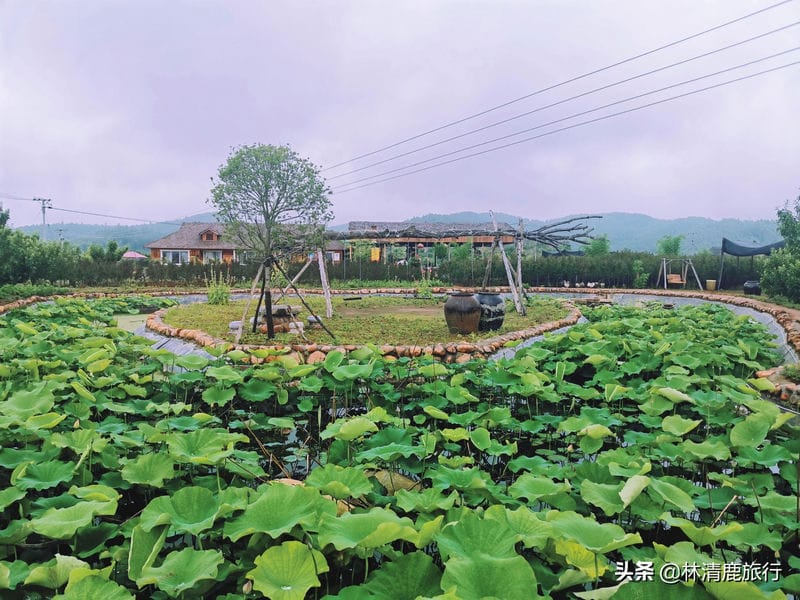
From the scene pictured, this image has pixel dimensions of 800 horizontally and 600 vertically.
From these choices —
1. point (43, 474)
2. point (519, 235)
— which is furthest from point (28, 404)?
point (519, 235)

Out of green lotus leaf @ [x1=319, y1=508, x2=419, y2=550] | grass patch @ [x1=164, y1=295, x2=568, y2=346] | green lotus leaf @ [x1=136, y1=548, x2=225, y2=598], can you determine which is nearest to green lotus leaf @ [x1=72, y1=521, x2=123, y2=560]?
green lotus leaf @ [x1=136, y1=548, x2=225, y2=598]

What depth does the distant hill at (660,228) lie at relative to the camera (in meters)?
85.1

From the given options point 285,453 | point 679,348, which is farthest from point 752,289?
point 285,453

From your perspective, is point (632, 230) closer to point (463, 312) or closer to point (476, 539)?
point (463, 312)

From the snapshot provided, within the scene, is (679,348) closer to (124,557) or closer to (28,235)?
(124,557)

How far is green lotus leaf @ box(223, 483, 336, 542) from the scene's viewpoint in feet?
4.49

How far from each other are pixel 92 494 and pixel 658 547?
5.51 ft

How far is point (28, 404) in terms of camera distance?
2.40 m

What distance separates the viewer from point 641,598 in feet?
3.71

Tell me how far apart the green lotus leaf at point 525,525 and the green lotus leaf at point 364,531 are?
26cm

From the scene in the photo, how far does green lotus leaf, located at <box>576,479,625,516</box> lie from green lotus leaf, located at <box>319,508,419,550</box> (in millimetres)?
686

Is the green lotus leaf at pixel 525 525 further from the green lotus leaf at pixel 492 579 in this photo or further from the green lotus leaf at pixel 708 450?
the green lotus leaf at pixel 708 450

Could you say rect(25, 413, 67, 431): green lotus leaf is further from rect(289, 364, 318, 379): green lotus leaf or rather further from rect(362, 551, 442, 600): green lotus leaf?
rect(362, 551, 442, 600): green lotus leaf

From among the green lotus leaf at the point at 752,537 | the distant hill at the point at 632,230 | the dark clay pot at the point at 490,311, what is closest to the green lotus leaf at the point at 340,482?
the green lotus leaf at the point at 752,537
